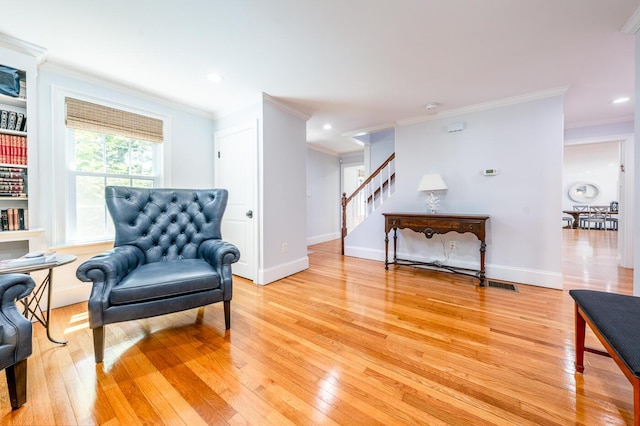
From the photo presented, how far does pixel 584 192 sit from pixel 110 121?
14.0 meters

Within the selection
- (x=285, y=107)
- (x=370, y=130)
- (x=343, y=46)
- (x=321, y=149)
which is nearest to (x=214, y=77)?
(x=285, y=107)

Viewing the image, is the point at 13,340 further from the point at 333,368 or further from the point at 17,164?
the point at 17,164

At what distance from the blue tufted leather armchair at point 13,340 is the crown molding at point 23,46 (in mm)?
2066

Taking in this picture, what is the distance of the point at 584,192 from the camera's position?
9195mm

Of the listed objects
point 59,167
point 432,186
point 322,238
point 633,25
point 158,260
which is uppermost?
point 633,25

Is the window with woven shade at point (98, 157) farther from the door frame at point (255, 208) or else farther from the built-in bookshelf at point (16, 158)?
the door frame at point (255, 208)

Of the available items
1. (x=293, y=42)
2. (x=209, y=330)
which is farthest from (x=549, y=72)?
(x=209, y=330)

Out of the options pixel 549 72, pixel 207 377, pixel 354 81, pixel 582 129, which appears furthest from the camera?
pixel 582 129

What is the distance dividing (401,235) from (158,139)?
146 inches

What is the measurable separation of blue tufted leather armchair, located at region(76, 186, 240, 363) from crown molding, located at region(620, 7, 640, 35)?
3.29 m

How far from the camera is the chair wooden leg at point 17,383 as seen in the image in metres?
1.15

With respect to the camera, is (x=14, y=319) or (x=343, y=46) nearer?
(x=14, y=319)

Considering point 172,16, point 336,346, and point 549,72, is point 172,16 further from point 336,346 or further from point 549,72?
point 549,72

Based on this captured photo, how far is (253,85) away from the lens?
2.70m
